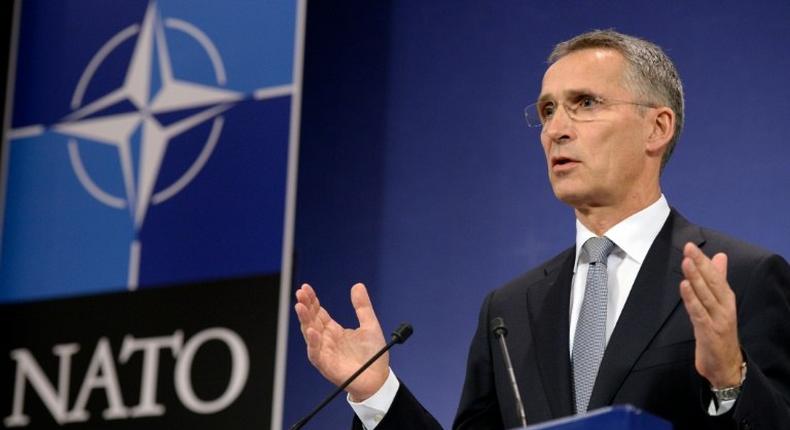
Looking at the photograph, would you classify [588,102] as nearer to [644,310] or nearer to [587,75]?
[587,75]

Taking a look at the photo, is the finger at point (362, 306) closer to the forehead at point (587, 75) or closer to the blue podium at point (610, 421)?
the forehead at point (587, 75)

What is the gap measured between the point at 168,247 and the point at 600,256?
1.97 m

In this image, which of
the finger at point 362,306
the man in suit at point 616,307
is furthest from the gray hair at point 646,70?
the finger at point 362,306

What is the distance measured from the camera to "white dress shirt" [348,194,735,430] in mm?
2641

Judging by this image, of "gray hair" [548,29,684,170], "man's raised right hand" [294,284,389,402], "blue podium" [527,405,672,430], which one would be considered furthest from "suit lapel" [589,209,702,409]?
"blue podium" [527,405,672,430]

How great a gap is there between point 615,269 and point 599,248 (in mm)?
55

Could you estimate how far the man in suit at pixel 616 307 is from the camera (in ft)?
7.20

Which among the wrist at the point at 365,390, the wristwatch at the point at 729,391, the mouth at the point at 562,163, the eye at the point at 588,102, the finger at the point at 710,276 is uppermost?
the eye at the point at 588,102

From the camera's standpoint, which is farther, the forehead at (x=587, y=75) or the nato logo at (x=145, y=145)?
the nato logo at (x=145, y=145)

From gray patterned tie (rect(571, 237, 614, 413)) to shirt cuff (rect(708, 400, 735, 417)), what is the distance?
337mm

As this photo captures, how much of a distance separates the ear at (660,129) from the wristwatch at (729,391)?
84 centimetres

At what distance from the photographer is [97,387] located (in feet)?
14.3

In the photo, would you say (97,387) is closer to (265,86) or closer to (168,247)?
(168,247)

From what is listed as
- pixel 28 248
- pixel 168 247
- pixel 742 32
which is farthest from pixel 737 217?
pixel 28 248
